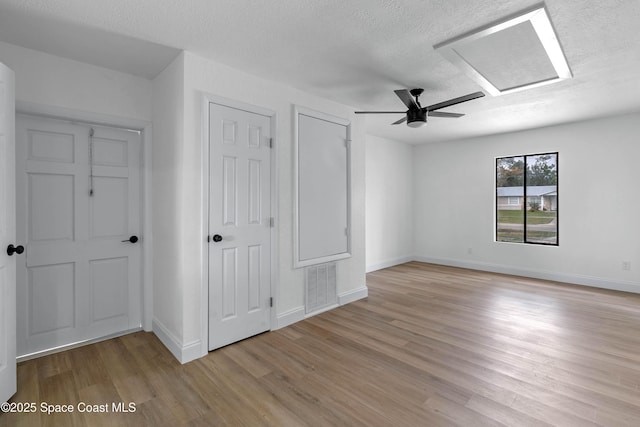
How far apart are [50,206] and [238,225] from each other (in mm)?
1660

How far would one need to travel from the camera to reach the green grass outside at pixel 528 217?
5551mm

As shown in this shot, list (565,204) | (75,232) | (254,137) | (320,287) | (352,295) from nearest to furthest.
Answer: (75,232)
(254,137)
(320,287)
(352,295)
(565,204)

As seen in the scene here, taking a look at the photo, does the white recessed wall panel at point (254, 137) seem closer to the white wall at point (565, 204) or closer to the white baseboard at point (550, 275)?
the white wall at point (565, 204)

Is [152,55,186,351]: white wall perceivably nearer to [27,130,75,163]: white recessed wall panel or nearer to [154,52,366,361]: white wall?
[154,52,366,361]: white wall

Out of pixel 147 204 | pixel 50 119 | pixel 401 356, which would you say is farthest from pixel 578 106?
pixel 50 119

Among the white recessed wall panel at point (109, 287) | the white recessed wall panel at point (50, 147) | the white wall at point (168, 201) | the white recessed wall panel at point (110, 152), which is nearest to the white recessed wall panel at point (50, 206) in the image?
the white recessed wall panel at point (50, 147)

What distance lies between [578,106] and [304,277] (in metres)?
4.40

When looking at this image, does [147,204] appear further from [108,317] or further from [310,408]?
[310,408]

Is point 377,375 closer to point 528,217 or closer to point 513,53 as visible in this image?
point 513,53

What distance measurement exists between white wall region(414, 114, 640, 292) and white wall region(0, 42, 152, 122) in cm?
583

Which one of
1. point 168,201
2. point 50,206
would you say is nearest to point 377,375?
point 168,201

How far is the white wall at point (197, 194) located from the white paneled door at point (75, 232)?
336 millimetres

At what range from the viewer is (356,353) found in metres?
2.78

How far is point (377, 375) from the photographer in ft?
7.94
